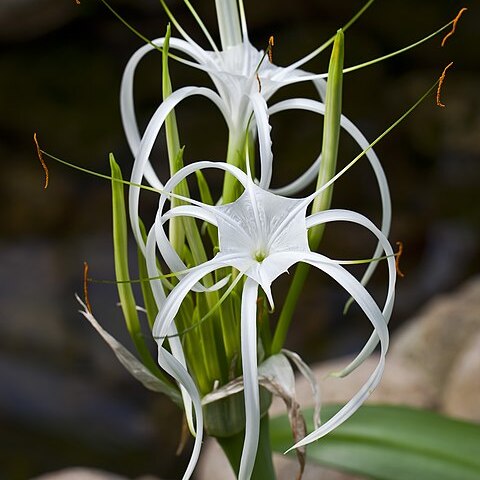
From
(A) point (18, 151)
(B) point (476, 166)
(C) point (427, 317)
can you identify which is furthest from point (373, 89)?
(C) point (427, 317)

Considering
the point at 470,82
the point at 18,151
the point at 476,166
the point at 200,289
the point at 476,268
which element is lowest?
the point at 200,289

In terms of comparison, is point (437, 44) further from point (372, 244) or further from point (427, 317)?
point (427, 317)

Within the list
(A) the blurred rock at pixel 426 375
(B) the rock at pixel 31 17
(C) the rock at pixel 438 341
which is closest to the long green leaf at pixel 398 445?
(A) the blurred rock at pixel 426 375

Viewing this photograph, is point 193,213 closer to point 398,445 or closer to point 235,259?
point 235,259

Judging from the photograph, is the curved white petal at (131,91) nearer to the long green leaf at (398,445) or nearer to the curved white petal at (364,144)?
the curved white petal at (364,144)

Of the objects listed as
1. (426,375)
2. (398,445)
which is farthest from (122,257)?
(426,375)

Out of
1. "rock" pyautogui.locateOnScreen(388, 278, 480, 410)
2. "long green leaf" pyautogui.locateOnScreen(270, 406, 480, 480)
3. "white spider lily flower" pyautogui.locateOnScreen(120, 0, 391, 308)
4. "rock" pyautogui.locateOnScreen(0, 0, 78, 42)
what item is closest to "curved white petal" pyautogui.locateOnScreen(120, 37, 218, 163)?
"white spider lily flower" pyautogui.locateOnScreen(120, 0, 391, 308)
